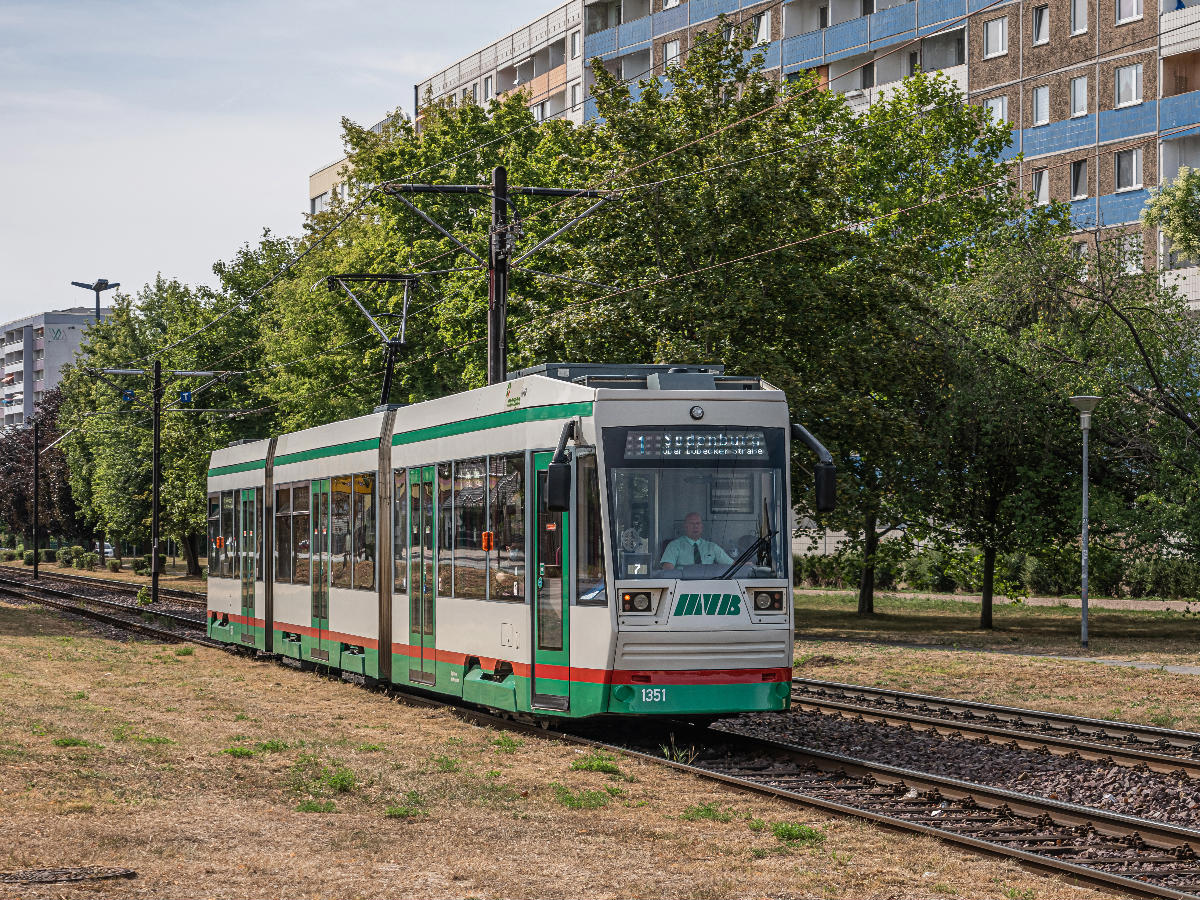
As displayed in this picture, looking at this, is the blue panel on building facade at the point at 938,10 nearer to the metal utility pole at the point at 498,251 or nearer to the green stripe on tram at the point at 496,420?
the metal utility pole at the point at 498,251

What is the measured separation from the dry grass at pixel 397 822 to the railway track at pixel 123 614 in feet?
52.1

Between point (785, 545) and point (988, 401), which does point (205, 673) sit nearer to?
point (785, 545)

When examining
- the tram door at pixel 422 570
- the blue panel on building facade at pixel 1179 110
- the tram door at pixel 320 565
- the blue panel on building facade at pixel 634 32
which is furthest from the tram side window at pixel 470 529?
the blue panel on building facade at pixel 634 32

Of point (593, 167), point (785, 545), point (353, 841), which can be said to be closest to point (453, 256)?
point (593, 167)

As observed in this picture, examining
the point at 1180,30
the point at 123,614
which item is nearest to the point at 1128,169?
the point at 1180,30

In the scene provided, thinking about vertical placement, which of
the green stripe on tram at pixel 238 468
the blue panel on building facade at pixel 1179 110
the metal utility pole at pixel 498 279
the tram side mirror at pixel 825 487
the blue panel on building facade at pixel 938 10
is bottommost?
the tram side mirror at pixel 825 487

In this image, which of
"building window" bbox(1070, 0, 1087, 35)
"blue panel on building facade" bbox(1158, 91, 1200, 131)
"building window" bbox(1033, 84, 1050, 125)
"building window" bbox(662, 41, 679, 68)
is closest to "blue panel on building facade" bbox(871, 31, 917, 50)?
"building window" bbox(1033, 84, 1050, 125)

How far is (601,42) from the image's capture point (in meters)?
71.3

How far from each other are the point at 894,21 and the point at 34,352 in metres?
147

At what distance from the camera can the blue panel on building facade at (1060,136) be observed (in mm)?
53625

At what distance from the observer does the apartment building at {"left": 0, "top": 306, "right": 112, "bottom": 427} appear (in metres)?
178

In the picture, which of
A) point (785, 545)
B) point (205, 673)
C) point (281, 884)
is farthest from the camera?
point (205, 673)

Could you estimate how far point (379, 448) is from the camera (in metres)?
19.1

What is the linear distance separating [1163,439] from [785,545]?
1747cm
